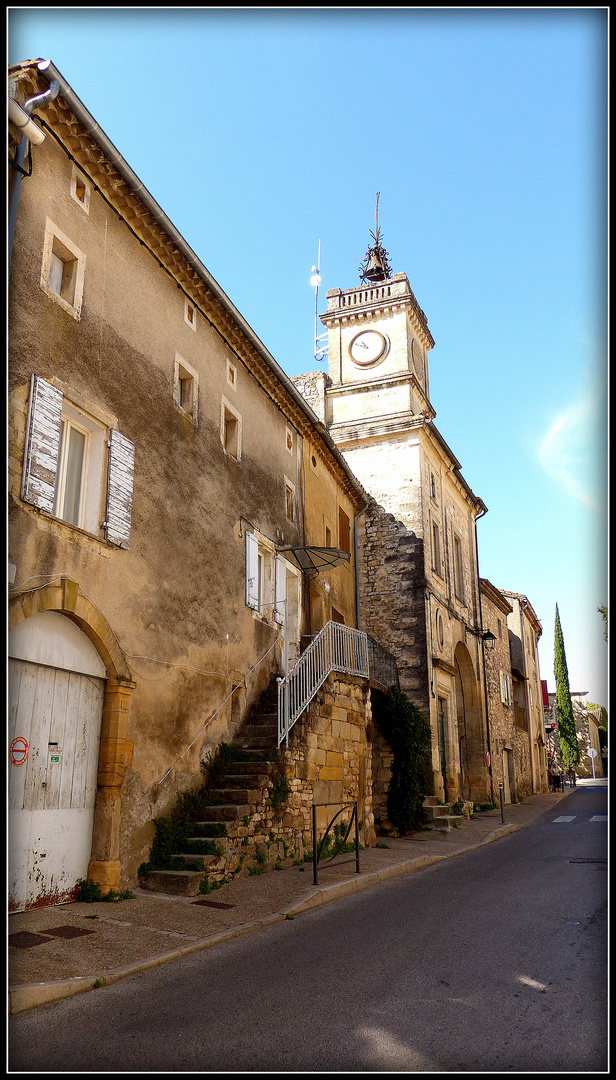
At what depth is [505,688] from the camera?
29.3 metres

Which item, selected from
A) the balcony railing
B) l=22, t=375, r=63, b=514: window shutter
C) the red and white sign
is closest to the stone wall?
the balcony railing

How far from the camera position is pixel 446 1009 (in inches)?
163

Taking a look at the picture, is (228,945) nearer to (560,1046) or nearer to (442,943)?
(442,943)

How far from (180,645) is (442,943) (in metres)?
4.78

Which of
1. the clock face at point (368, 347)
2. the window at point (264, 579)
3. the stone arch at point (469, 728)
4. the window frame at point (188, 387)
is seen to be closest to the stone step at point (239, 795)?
the window at point (264, 579)

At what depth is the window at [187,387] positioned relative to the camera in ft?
33.4

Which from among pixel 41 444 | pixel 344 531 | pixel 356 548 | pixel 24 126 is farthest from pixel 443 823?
pixel 24 126

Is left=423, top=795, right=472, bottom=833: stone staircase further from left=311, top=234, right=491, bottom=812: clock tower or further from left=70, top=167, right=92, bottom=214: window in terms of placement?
left=70, top=167, right=92, bottom=214: window

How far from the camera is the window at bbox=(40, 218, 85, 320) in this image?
7.69 meters

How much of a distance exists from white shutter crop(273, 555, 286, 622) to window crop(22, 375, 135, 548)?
468 cm

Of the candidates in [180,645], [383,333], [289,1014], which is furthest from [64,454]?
[383,333]

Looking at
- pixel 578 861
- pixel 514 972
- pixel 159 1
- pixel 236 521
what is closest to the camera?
pixel 159 1

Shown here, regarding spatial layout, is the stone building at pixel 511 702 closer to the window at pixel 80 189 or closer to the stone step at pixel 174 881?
the stone step at pixel 174 881

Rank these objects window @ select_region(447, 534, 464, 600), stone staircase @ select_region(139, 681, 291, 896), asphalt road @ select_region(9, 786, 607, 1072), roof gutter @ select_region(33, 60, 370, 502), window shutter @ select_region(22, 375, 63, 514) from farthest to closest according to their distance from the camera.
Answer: window @ select_region(447, 534, 464, 600)
stone staircase @ select_region(139, 681, 291, 896)
roof gutter @ select_region(33, 60, 370, 502)
window shutter @ select_region(22, 375, 63, 514)
asphalt road @ select_region(9, 786, 607, 1072)
